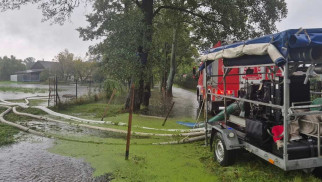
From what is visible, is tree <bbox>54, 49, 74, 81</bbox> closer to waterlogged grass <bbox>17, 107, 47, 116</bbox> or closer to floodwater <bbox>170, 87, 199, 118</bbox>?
floodwater <bbox>170, 87, 199, 118</bbox>

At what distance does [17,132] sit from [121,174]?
18.2ft

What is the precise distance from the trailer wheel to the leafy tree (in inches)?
3757

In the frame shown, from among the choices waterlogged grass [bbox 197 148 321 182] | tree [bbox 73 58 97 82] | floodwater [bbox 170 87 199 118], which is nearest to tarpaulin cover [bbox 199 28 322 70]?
waterlogged grass [bbox 197 148 321 182]

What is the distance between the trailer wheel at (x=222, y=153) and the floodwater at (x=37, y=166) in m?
2.70

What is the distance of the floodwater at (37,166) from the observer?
5.00 metres

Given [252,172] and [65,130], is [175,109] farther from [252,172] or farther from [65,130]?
[252,172]

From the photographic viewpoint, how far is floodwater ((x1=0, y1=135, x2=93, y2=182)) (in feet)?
16.4

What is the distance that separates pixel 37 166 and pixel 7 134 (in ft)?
11.3

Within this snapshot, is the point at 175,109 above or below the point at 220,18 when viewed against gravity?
below

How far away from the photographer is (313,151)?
386 centimetres

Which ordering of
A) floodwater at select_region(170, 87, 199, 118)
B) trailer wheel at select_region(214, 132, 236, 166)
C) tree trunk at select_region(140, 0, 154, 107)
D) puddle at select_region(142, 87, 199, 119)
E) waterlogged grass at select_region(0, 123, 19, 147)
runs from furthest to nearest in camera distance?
floodwater at select_region(170, 87, 199, 118), puddle at select_region(142, 87, 199, 119), tree trunk at select_region(140, 0, 154, 107), waterlogged grass at select_region(0, 123, 19, 147), trailer wheel at select_region(214, 132, 236, 166)

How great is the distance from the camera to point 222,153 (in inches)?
205

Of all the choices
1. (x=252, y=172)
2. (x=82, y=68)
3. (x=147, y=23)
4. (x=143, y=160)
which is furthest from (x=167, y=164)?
(x=82, y=68)

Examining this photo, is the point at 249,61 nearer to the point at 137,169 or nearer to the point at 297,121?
the point at 297,121
